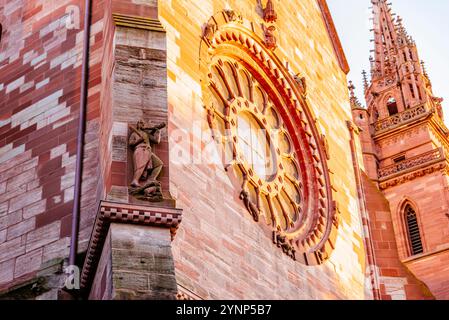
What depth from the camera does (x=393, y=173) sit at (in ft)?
172

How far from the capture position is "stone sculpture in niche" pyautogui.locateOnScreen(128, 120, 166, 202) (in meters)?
13.0

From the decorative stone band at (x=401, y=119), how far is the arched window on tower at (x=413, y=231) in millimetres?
6831

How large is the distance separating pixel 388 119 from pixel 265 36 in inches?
1506

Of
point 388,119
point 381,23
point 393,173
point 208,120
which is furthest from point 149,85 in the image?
point 381,23

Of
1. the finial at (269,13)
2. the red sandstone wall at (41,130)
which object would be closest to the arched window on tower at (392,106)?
the finial at (269,13)

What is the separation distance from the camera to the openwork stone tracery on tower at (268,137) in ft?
58.3

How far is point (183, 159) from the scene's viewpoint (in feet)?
50.0

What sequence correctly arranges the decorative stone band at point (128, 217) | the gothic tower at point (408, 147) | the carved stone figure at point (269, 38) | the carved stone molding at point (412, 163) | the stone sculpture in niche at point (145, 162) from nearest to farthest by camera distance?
the decorative stone band at point (128, 217) → the stone sculpture in niche at point (145, 162) → the carved stone figure at point (269, 38) → the gothic tower at point (408, 147) → the carved stone molding at point (412, 163)

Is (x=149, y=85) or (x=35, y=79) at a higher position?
(x=35, y=79)

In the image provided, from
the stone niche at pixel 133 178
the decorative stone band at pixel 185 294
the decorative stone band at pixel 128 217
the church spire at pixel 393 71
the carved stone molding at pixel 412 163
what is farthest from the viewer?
the church spire at pixel 393 71

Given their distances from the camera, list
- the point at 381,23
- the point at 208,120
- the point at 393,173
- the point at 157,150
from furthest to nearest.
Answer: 1. the point at 381,23
2. the point at 393,173
3. the point at 208,120
4. the point at 157,150

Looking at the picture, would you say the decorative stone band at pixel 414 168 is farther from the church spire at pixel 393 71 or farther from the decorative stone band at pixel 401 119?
the church spire at pixel 393 71

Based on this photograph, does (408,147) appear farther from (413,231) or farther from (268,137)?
(268,137)
